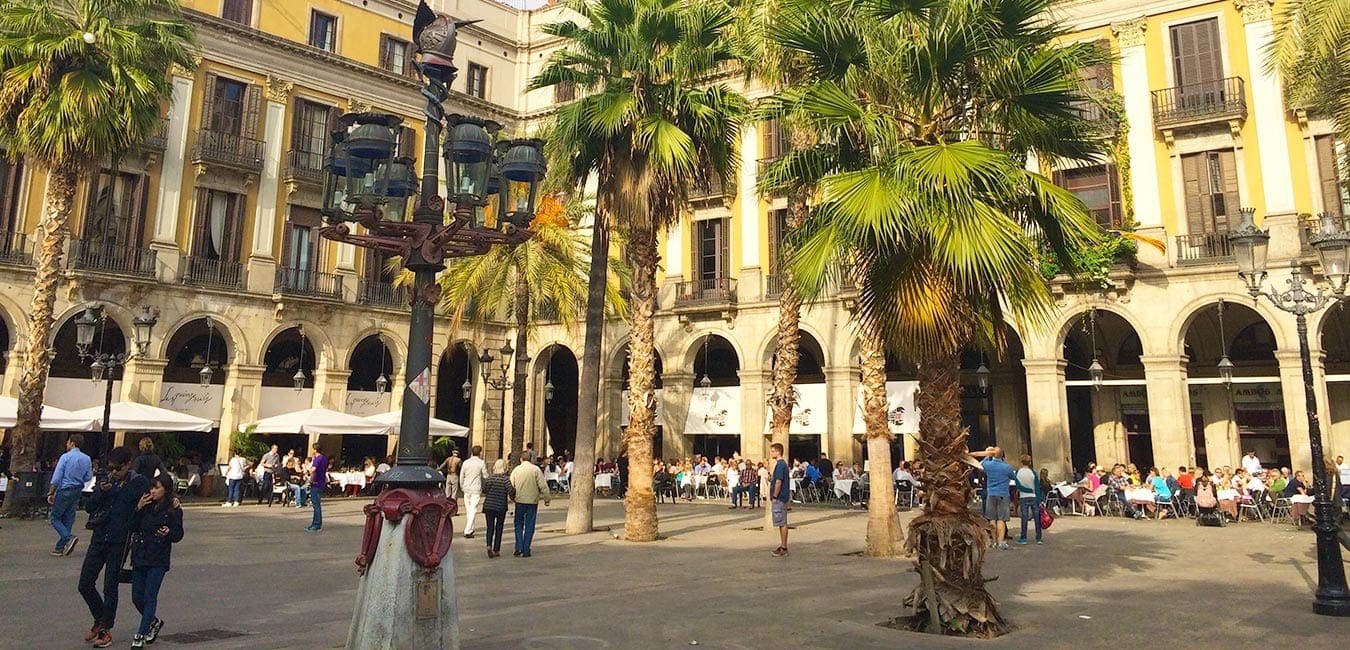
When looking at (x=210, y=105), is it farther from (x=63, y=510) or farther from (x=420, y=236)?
(x=420, y=236)

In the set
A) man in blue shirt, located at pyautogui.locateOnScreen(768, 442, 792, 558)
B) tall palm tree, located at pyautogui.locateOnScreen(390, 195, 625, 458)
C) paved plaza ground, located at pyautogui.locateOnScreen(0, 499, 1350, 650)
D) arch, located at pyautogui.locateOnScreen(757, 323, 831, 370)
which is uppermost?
tall palm tree, located at pyautogui.locateOnScreen(390, 195, 625, 458)

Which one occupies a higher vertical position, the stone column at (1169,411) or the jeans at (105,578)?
the stone column at (1169,411)

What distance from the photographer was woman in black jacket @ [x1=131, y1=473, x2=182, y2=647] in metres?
6.58

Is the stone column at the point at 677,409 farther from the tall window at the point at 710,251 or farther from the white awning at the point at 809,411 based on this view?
the tall window at the point at 710,251

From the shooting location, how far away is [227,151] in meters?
26.5

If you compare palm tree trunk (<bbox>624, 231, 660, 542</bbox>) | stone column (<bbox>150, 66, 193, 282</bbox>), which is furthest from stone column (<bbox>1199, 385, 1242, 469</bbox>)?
stone column (<bbox>150, 66, 193, 282</bbox>)

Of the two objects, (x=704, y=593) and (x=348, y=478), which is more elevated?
(x=348, y=478)

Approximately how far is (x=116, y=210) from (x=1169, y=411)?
2897 centimetres

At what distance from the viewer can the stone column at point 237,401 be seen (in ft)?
84.2

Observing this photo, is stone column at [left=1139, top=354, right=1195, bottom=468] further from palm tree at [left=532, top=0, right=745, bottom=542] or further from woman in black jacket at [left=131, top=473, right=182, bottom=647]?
woman in black jacket at [left=131, top=473, right=182, bottom=647]

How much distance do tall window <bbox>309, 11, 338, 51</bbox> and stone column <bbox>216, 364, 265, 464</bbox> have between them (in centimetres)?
1109

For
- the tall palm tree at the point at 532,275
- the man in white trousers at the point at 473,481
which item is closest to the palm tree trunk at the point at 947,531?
the man in white trousers at the point at 473,481

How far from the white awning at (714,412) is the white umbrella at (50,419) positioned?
16669 millimetres

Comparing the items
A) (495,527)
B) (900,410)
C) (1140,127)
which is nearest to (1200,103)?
(1140,127)
